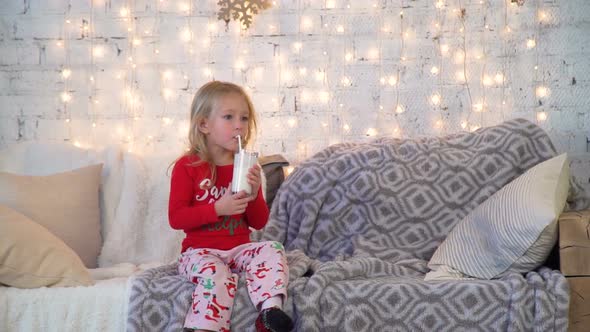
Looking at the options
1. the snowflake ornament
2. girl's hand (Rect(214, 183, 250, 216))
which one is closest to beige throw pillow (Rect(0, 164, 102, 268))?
girl's hand (Rect(214, 183, 250, 216))

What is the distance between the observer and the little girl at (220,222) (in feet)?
6.09

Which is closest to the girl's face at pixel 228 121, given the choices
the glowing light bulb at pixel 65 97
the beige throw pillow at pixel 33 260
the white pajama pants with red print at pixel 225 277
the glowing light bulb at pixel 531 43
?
the white pajama pants with red print at pixel 225 277

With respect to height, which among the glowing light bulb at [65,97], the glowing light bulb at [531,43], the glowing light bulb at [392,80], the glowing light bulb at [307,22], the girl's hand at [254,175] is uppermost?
the glowing light bulb at [307,22]

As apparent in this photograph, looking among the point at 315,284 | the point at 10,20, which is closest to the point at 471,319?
the point at 315,284

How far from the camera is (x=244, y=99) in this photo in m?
2.26

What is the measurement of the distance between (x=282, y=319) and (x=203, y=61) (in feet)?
4.70

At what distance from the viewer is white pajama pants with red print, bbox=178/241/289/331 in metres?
1.85

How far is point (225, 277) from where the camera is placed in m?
1.93

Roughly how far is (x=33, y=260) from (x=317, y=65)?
1.37 meters

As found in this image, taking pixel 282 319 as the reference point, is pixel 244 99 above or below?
above

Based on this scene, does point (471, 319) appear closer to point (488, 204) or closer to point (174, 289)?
point (488, 204)

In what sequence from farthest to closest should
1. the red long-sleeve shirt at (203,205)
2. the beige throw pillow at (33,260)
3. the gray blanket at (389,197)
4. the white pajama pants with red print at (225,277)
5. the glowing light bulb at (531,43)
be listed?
the glowing light bulb at (531,43), the gray blanket at (389,197), the red long-sleeve shirt at (203,205), the beige throw pillow at (33,260), the white pajama pants with red print at (225,277)

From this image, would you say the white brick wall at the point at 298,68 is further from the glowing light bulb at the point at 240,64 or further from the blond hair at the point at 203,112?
the blond hair at the point at 203,112

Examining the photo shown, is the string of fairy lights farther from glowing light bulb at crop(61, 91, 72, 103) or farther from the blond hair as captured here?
the blond hair
